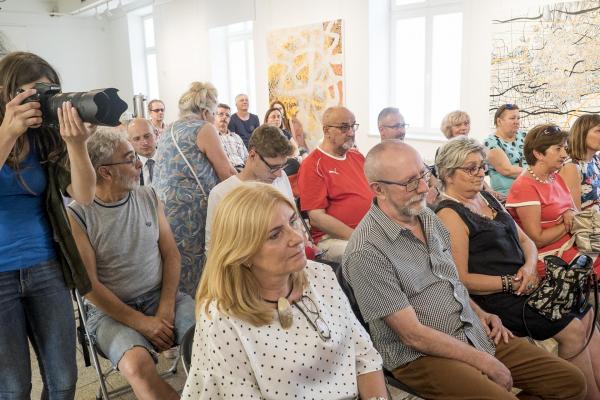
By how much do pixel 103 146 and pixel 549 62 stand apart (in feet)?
13.8

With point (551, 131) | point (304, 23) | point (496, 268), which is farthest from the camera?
point (304, 23)

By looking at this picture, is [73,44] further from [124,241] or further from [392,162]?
[392,162]

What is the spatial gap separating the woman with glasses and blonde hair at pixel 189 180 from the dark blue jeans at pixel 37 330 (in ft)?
3.29

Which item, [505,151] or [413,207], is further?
[505,151]

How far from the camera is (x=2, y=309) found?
4.85ft

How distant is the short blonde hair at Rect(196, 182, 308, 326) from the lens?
4.19ft

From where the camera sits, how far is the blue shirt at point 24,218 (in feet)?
4.90

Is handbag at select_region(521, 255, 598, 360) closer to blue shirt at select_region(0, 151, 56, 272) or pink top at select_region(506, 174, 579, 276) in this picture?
pink top at select_region(506, 174, 579, 276)

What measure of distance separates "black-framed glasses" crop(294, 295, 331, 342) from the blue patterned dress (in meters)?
1.38

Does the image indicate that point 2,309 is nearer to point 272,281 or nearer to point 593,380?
point 272,281

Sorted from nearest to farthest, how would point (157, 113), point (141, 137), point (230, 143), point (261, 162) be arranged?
point (261, 162) < point (141, 137) < point (230, 143) < point (157, 113)

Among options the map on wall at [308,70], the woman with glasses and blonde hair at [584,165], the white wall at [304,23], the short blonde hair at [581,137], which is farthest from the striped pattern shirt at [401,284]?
the map on wall at [308,70]

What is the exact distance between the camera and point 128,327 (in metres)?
1.91

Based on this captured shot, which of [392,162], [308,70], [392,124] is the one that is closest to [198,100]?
[392,162]
